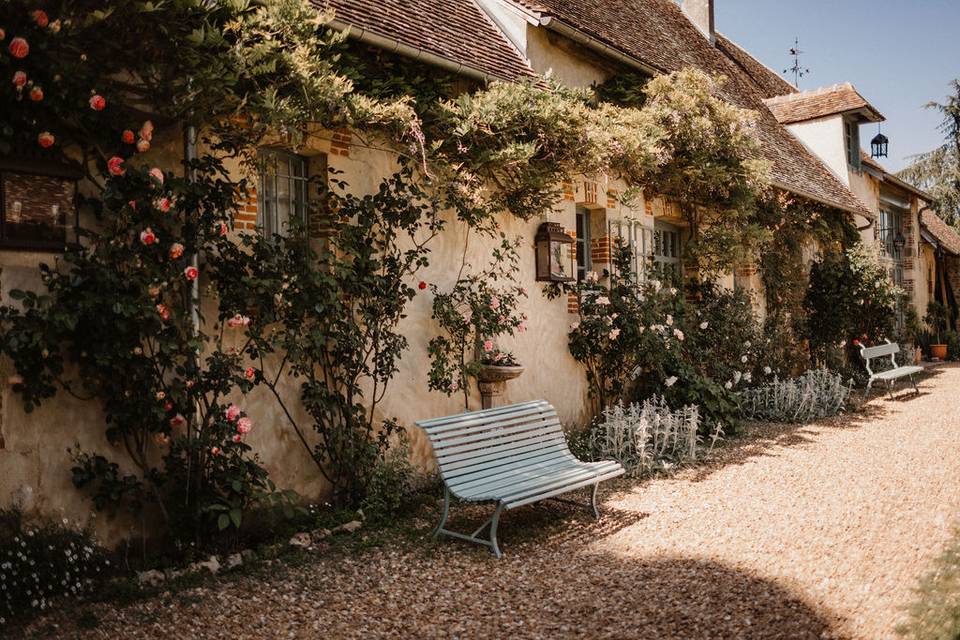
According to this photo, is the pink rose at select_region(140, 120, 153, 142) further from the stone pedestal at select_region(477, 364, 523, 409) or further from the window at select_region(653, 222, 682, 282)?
the window at select_region(653, 222, 682, 282)

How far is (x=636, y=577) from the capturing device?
401 cm

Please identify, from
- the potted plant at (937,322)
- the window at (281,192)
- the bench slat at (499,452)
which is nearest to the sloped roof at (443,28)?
the window at (281,192)

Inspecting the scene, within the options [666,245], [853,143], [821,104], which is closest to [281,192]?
[666,245]

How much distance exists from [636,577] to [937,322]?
19.8 m

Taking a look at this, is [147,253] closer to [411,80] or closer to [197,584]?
[197,584]

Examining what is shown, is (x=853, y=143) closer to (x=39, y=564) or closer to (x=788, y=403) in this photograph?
(x=788, y=403)

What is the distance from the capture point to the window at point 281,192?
5.28 m

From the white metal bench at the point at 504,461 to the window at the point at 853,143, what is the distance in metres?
12.3

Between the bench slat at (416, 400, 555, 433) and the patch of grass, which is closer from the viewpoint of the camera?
the patch of grass

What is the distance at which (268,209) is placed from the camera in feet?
17.5

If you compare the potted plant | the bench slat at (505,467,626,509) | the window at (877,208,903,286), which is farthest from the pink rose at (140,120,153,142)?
the potted plant

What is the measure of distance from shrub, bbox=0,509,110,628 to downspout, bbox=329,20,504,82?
11.7 feet

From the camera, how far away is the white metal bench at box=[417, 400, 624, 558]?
449 cm

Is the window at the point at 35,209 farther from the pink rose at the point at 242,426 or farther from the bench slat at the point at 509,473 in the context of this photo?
the bench slat at the point at 509,473
